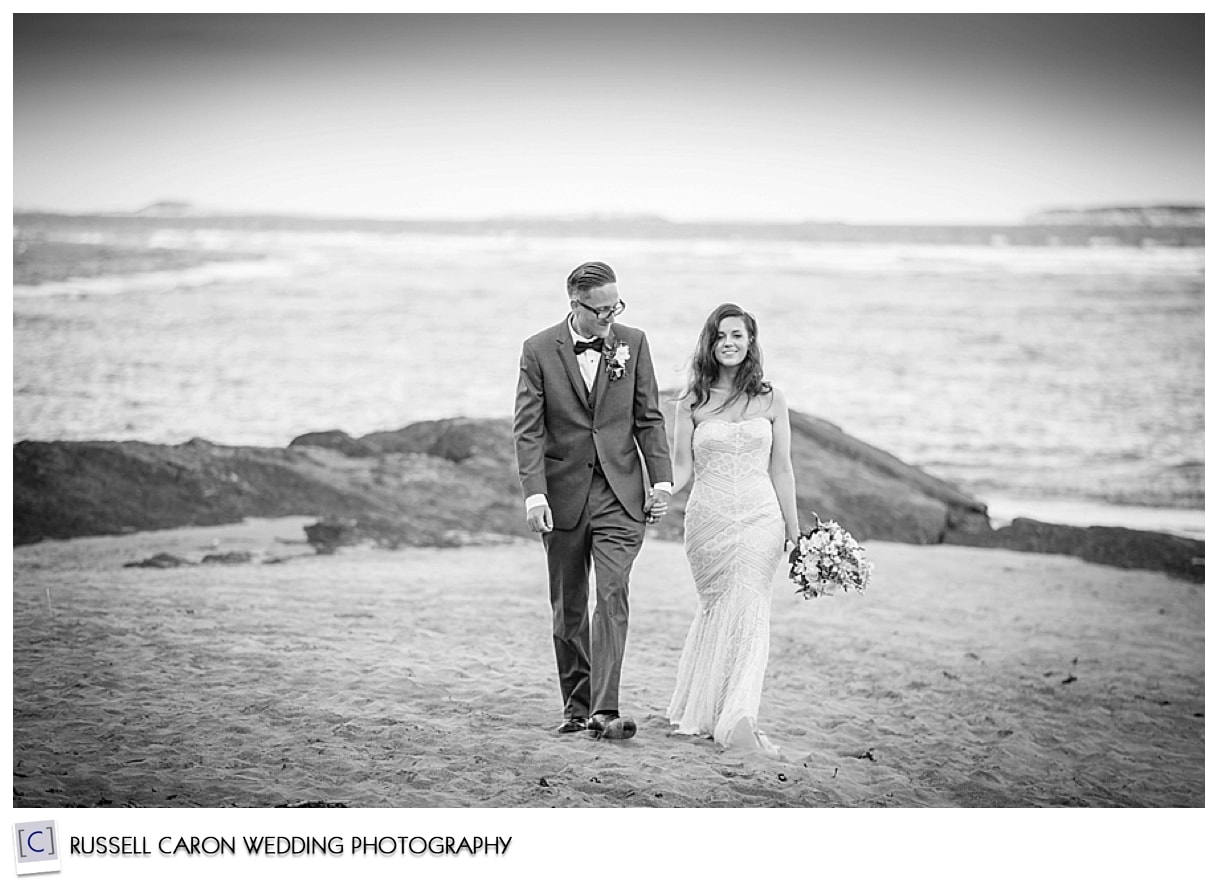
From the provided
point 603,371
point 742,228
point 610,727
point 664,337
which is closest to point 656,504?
point 603,371

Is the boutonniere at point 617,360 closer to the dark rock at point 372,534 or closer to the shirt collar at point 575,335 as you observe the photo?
the shirt collar at point 575,335

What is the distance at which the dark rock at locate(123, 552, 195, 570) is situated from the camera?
7.55m

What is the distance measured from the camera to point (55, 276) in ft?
44.6

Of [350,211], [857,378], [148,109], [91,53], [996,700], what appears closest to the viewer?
[996,700]

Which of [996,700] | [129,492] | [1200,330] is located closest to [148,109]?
[129,492]

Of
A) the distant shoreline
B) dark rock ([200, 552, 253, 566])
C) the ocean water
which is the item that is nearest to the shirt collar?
dark rock ([200, 552, 253, 566])

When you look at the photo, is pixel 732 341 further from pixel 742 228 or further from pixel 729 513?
pixel 742 228

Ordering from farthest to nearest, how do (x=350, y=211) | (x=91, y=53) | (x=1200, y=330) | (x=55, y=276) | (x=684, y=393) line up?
1. (x=1200, y=330)
2. (x=350, y=211)
3. (x=55, y=276)
4. (x=91, y=53)
5. (x=684, y=393)

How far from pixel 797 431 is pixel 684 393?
6.11 meters

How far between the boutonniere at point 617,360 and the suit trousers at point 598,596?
34 cm

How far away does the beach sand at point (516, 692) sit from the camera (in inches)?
162
